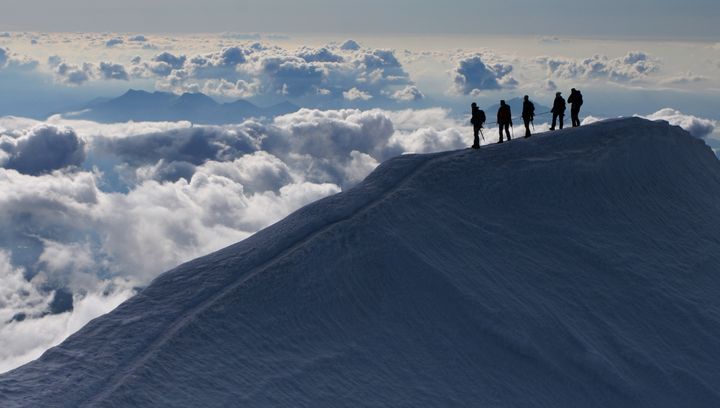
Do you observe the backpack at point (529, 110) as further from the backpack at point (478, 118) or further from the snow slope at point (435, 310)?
the snow slope at point (435, 310)

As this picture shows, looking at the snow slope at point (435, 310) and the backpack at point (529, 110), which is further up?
the backpack at point (529, 110)

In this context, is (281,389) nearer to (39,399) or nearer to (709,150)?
(39,399)

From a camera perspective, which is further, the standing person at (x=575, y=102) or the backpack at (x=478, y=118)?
the standing person at (x=575, y=102)

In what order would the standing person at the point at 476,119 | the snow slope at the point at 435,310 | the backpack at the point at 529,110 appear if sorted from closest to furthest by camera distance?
1. the snow slope at the point at 435,310
2. the standing person at the point at 476,119
3. the backpack at the point at 529,110

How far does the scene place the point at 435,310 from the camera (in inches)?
792

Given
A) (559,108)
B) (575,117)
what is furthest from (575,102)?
(575,117)

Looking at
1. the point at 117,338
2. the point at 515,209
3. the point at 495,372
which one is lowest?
the point at 495,372

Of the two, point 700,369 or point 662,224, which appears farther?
point 662,224

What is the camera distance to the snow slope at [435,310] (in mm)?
17141

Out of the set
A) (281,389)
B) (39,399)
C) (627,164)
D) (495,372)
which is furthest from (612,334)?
(39,399)

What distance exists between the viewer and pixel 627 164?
31094 mm

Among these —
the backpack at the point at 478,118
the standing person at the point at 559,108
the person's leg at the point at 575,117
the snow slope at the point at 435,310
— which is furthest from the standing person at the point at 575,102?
the snow slope at the point at 435,310

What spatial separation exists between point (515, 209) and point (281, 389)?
14.2 m

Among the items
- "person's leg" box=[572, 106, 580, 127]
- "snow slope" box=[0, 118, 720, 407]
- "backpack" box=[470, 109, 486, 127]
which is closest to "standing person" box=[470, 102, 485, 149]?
"backpack" box=[470, 109, 486, 127]
